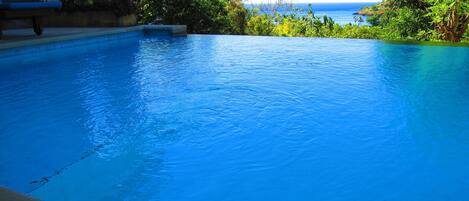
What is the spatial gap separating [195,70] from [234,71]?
25.8 inches

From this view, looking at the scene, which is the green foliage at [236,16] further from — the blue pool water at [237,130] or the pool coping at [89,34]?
the blue pool water at [237,130]

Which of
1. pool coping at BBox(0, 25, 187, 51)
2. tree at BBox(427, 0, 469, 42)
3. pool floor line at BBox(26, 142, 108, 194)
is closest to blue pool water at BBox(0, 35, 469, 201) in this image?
pool floor line at BBox(26, 142, 108, 194)

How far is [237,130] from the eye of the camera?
158 inches

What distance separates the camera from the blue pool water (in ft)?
9.74

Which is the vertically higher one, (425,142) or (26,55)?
(26,55)

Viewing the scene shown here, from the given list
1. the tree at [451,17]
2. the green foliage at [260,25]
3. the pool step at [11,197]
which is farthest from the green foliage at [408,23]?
the pool step at [11,197]

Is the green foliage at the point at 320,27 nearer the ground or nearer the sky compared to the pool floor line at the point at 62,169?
nearer the sky

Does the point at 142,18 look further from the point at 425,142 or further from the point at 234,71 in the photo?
the point at 425,142

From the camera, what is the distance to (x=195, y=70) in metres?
6.85

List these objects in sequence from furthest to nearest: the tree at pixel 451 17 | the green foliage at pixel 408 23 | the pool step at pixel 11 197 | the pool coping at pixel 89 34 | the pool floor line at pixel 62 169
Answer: the green foliage at pixel 408 23 → the tree at pixel 451 17 → the pool coping at pixel 89 34 → the pool floor line at pixel 62 169 → the pool step at pixel 11 197

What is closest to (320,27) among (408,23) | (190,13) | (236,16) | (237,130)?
(236,16)

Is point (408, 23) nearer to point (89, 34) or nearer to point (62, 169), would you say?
point (89, 34)

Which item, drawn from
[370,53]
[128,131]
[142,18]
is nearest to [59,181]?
[128,131]

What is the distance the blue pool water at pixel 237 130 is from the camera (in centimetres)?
297
